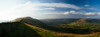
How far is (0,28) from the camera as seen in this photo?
20.8 meters

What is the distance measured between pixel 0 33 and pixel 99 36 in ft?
89.3

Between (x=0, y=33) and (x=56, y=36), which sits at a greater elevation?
(x=0, y=33)

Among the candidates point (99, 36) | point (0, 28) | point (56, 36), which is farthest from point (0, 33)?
point (99, 36)

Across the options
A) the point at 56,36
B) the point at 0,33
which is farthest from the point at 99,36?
the point at 0,33

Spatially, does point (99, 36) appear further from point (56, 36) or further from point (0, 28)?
point (0, 28)

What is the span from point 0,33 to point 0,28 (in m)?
1.24

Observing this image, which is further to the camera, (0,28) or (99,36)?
(99,36)

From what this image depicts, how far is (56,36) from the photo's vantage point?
26.8 metres

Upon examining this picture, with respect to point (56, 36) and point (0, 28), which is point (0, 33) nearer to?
point (0, 28)

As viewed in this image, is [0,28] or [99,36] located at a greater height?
[0,28]

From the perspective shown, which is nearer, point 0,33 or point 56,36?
point 0,33

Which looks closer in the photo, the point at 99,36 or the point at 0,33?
the point at 0,33

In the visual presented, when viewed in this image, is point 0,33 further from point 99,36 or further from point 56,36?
point 99,36

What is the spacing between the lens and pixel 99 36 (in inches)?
1027
